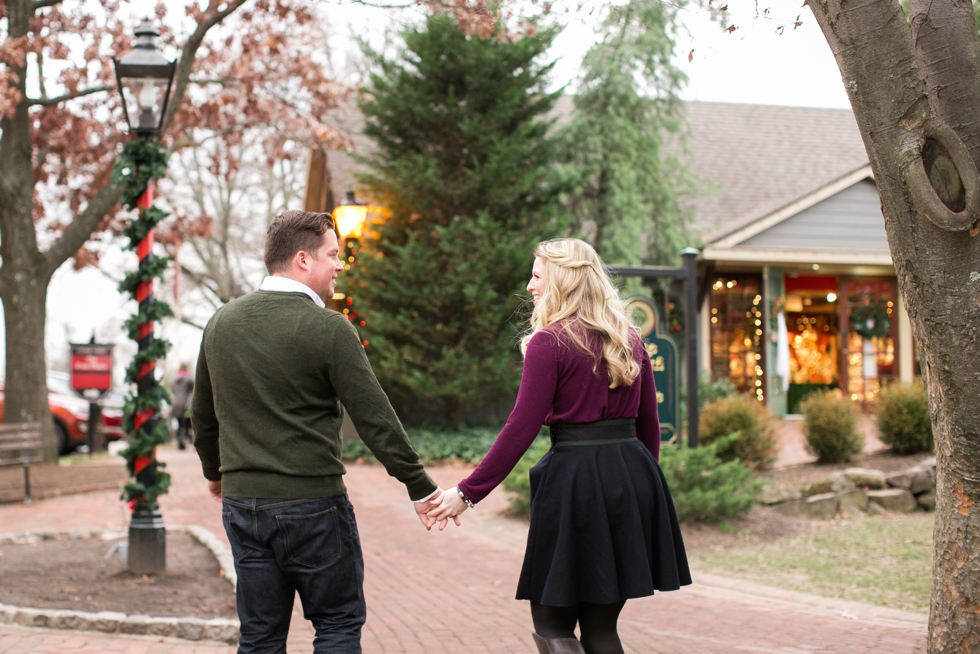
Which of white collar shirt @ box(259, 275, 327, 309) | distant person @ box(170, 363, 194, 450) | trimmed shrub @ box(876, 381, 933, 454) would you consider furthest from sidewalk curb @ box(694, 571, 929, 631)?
distant person @ box(170, 363, 194, 450)

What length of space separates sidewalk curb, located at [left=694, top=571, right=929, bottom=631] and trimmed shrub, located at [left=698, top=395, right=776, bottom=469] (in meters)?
4.12

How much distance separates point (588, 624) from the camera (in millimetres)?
3389

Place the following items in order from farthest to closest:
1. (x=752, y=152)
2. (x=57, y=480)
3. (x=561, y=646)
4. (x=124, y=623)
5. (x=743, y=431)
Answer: (x=752, y=152) → (x=57, y=480) → (x=743, y=431) → (x=124, y=623) → (x=561, y=646)

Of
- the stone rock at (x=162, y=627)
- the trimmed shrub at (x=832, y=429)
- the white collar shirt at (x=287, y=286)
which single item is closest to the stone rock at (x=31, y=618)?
the stone rock at (x=162, y=627)

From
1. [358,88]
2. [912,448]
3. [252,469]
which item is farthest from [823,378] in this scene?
[252,469]

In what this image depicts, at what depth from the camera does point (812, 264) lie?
60.4ft

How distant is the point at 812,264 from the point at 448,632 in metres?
14.7

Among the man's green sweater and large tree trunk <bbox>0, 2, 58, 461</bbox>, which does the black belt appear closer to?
the man's green sweater

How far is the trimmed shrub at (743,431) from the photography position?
11.2 metres

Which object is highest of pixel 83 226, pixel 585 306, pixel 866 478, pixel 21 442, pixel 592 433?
pixel 83 226

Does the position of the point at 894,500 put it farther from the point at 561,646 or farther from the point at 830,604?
the point at 561,646

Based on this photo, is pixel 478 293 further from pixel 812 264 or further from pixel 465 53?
pixel 812 264

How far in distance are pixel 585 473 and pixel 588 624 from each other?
1.81 feet

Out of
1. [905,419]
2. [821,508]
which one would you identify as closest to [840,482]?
[821,508]
